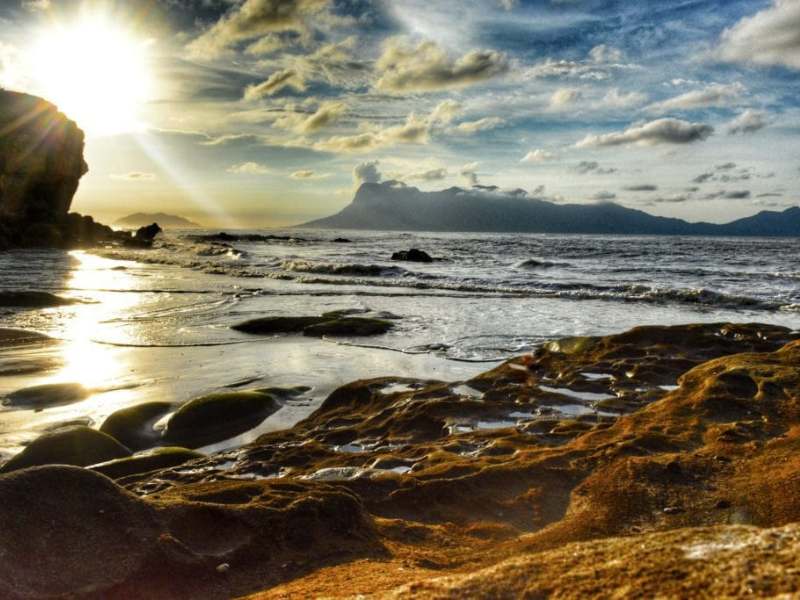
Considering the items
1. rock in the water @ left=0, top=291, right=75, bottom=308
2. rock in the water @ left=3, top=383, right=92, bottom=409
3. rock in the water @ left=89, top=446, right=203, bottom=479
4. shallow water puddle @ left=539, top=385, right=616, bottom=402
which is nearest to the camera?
rock in the water @ left=89, top=446, right=203, bottom=479

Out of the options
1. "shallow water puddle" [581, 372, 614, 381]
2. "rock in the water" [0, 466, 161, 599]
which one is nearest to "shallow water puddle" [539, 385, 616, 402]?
"shallow water puddle" [581, 372, 614, 381]

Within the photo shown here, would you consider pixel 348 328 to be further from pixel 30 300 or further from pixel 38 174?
pixel 38 174

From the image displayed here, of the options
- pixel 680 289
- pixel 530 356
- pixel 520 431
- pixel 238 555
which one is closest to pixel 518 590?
pixel 238 555

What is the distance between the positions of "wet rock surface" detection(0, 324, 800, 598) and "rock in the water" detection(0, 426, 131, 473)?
2.58ft

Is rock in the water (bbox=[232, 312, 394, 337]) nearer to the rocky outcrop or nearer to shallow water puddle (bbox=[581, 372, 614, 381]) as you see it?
shallow water puddle (bbox=[581, 372, 614, 381])

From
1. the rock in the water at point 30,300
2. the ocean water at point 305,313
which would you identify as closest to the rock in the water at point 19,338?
the ocean water at point 305,313

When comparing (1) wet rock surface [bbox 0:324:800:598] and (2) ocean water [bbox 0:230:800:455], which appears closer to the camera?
(1) wet rock surface [bbox 0:324:800:598]

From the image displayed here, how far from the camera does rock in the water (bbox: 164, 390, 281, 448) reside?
6320 mm

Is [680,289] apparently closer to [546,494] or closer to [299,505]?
[546,494]

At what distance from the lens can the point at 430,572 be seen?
276 cm

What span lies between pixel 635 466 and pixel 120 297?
56.0 feet

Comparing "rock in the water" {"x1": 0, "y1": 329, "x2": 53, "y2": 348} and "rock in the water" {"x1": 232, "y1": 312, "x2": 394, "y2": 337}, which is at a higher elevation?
"rock in the water" {"x1": 232, "y1": 312, "x2": 394, "y2": 337}

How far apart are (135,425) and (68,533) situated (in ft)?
13.4

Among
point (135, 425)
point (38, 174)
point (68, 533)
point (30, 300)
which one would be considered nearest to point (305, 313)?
point (30, 300)
